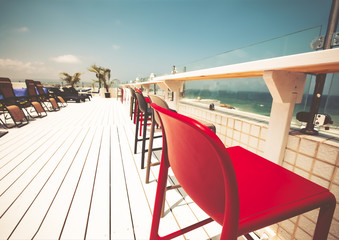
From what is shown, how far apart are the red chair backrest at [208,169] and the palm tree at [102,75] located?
13.2m

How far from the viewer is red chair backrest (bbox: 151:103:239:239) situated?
304 mm

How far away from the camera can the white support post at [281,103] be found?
71 cm

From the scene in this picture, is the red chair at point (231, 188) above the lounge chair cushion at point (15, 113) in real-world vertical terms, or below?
above

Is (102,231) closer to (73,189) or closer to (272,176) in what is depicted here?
(73,189)

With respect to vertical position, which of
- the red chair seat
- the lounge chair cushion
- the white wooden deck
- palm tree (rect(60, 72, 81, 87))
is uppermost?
palm tree (rect(60, 72, 81, 87))

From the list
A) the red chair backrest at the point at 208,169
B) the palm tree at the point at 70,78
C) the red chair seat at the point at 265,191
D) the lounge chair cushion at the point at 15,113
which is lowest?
the lounge chair cushion at the point at 15,113

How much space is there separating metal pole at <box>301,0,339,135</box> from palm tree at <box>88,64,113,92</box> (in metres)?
13.1

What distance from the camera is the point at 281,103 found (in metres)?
0.82

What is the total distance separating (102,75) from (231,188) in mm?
13799

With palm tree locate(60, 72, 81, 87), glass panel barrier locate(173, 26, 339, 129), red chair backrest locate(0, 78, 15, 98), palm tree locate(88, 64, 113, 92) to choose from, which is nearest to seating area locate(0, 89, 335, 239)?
glass panel barrier locate(173, 26, 339, 129)

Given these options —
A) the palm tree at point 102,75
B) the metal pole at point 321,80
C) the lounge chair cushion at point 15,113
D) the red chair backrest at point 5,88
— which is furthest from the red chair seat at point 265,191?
the palm tree at point 102,75

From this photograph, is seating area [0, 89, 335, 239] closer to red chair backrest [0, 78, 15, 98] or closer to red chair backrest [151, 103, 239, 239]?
red chair backrest [151, 103, 239, 239]

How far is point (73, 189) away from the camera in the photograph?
1.30m

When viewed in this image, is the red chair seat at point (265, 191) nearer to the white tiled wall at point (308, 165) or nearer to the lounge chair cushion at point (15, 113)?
the white tiled wall at point (308, 165)
